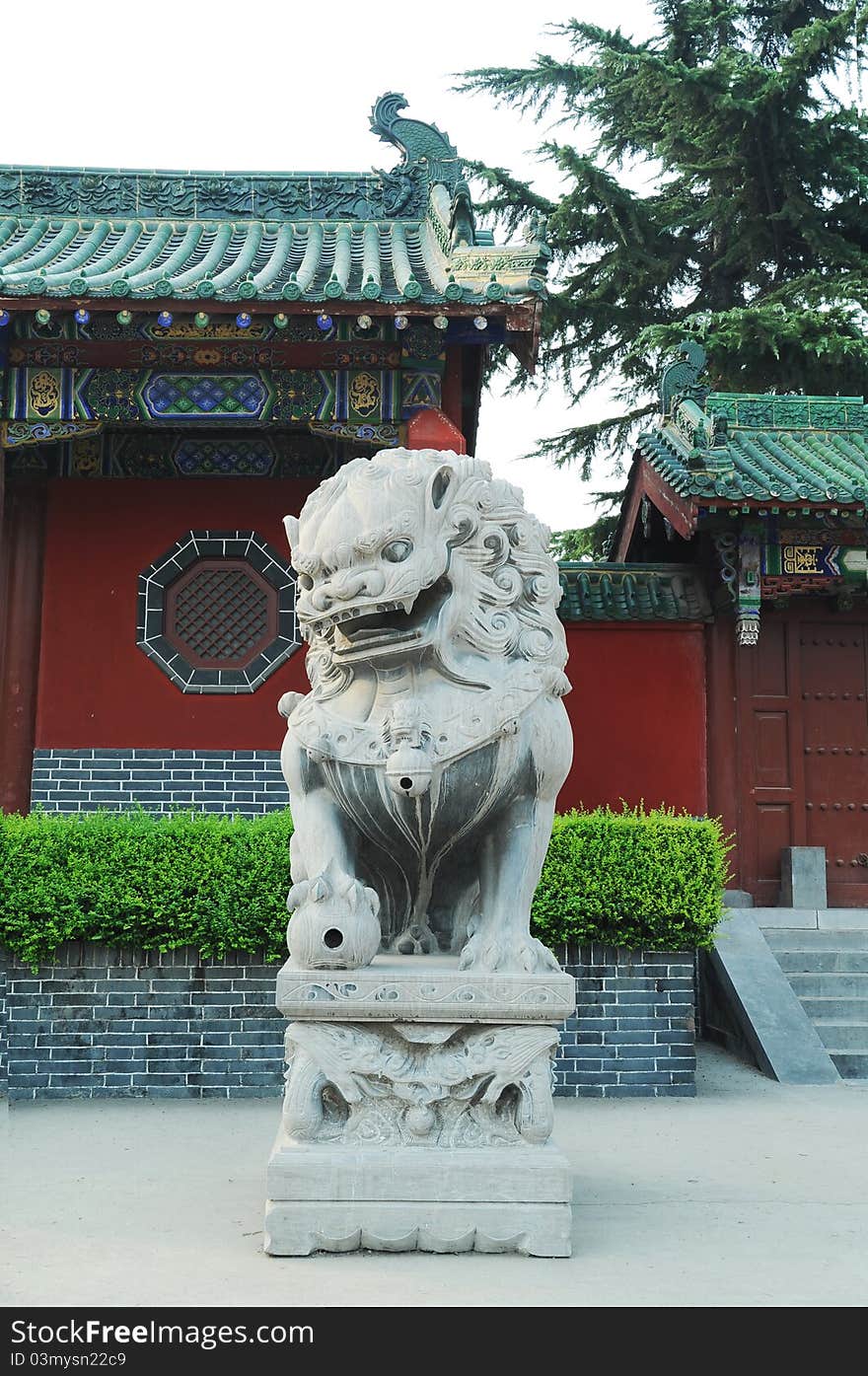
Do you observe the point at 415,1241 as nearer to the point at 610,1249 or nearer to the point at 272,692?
the point at 610,1249

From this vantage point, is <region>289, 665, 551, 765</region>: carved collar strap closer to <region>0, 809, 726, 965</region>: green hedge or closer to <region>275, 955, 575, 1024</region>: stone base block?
<region>275, 955, 575, 1024</region>: stone base block

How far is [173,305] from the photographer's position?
7176mm

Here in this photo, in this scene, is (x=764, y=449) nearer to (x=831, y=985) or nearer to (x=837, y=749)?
(x=837, y=749)

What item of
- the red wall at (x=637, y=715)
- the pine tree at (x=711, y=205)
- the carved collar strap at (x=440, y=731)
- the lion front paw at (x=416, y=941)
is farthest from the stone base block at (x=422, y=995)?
the pine tree at (x=711, y=205)

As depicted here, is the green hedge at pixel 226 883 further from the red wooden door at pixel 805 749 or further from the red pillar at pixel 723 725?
the red wooden door at pixel 805 749

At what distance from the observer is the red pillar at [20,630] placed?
346 inches

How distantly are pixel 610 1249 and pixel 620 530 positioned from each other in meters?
8.67

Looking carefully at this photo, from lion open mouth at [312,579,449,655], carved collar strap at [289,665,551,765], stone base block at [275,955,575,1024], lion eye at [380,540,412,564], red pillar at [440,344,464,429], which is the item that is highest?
red pillar at [440,344,464,429]

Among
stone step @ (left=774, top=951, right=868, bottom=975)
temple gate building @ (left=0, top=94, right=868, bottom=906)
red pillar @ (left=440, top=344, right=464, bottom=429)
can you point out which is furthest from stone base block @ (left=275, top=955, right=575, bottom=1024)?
red pillar @ (left=440, top=344, right=464, bottom=429)

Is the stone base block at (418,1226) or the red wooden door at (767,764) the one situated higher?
the red wooden door at (767,764)

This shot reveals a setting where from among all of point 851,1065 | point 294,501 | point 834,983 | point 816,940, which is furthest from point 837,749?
point 294,501

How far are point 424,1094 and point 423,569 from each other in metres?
1.41

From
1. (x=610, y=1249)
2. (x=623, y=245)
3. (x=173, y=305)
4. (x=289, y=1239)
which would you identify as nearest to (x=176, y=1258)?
(x=289, y=1239)

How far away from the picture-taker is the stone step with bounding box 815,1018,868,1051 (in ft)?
23.1
